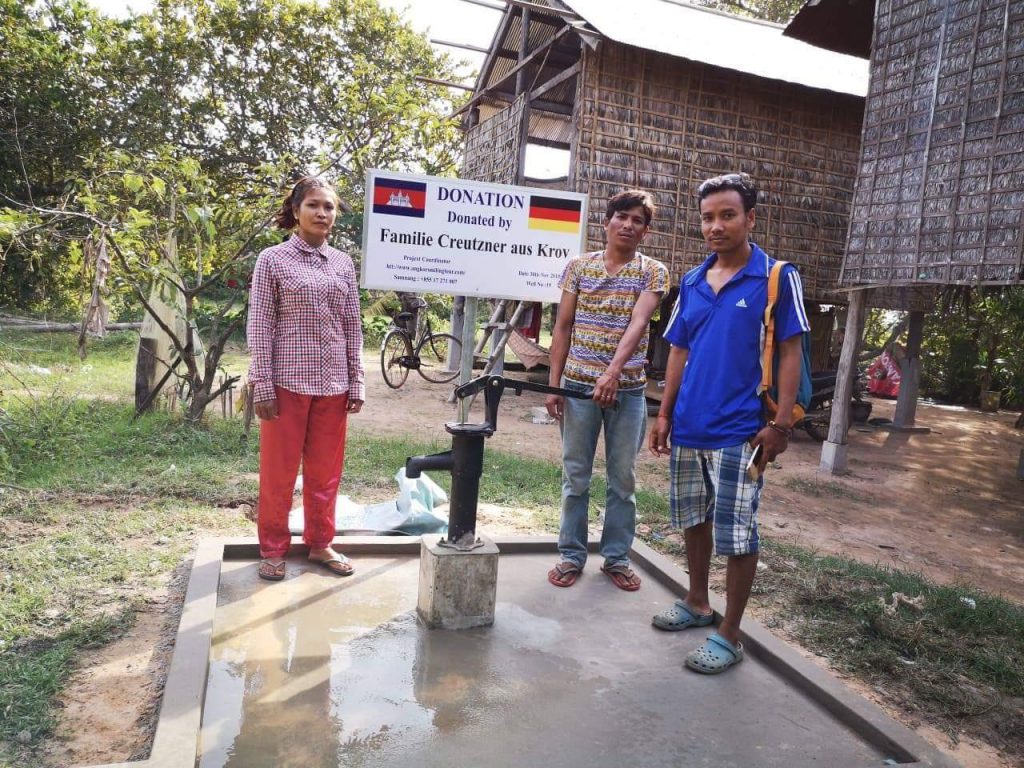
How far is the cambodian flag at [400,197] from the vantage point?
4.98 meters

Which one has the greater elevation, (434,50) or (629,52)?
(434,50)

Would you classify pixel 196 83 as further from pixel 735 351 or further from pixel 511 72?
pixel 735 351

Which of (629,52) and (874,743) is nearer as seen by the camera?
(874,743)

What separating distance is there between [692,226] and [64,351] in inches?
364

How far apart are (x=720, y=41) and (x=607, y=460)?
8699 millimetres

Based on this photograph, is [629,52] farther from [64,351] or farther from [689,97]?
[64,351]

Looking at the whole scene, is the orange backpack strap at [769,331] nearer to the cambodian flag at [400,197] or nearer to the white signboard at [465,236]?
the white signboard at [465,236]

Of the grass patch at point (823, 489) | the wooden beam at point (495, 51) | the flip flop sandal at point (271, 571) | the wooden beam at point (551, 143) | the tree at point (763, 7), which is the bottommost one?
the grass patch at point (823, 489)

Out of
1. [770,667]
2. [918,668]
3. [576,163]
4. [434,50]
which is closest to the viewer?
[770,667]

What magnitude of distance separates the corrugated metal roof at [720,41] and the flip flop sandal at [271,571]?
7.36 m

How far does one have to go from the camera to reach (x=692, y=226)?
10203 millimetres

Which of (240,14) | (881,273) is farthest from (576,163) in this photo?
(240,14)

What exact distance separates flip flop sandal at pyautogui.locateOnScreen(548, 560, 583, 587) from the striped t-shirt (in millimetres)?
935

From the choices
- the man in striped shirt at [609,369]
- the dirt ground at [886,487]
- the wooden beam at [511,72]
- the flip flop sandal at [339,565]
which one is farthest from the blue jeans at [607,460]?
the wooden beam at [511,72]
